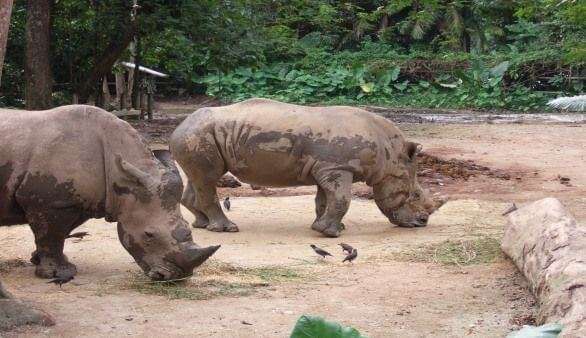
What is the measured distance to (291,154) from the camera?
9.95 metres

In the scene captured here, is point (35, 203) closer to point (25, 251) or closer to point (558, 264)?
point (25, 251)

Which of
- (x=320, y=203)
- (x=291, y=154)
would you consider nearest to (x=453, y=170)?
(x=320, y=203)

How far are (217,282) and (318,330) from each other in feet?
16.5

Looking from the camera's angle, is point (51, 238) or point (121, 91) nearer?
point (51, 238)

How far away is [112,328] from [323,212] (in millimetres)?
4545

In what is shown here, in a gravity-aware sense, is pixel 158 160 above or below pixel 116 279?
above

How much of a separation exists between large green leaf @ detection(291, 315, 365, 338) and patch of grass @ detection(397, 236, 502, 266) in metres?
5.92

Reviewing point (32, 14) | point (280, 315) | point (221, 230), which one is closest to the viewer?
point (280, 315)

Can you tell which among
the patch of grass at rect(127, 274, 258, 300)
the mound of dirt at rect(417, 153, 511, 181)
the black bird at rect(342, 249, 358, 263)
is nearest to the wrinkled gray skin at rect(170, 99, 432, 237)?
the black bird at rect(342, 249, 358, 263)

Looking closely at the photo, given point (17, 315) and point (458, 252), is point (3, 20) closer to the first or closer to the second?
point (17, 315)

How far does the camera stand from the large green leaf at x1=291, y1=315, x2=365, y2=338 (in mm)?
2402

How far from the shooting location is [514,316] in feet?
21.3

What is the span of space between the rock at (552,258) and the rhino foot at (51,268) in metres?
3.51

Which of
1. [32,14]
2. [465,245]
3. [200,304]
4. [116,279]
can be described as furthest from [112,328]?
[32,14]
